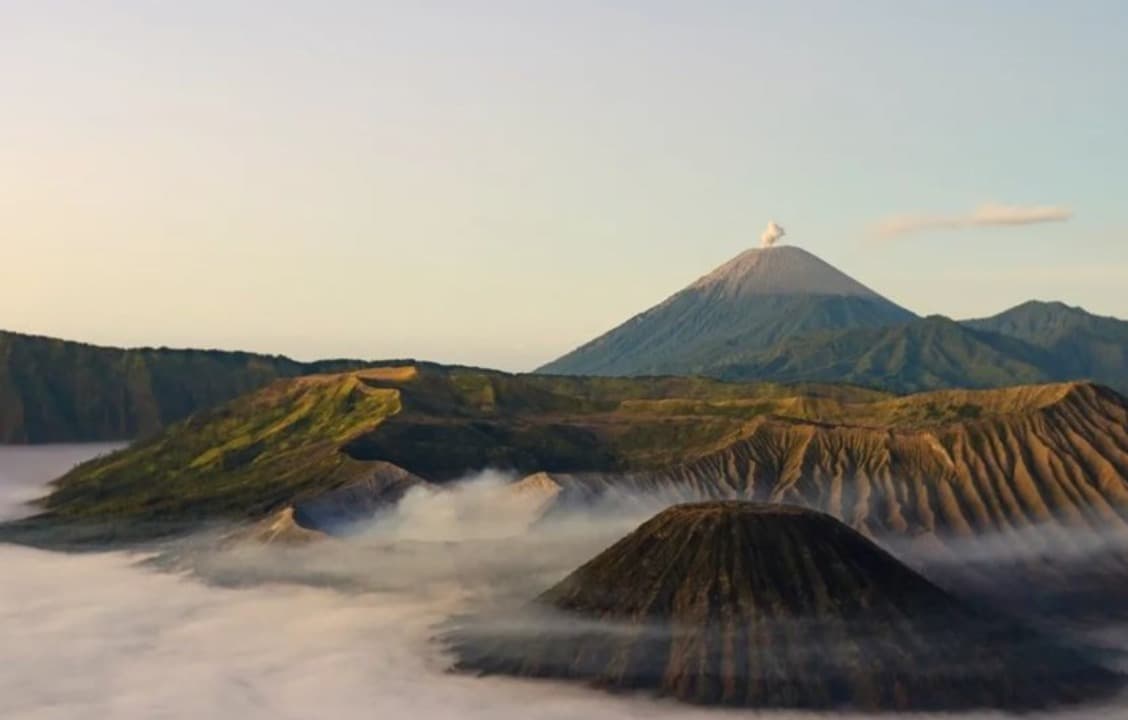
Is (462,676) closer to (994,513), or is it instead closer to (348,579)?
(348,579)

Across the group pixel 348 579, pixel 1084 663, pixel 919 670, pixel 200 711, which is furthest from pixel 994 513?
pixel 200 711

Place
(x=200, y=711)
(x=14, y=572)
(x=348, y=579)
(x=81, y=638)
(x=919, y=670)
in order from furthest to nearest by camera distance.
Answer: (x=14, y=572)
(x=348, y=579)
(x=81, y=638)
(x=919, y=670)
(x=200, y=711)

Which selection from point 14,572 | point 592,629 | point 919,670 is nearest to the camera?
point 919,670

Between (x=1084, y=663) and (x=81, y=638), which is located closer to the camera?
(x=1084, y=663)

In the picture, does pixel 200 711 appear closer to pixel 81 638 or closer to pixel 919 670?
pixel 81 638

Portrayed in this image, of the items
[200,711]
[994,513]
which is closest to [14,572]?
[200,711]

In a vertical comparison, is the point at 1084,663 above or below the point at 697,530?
below
